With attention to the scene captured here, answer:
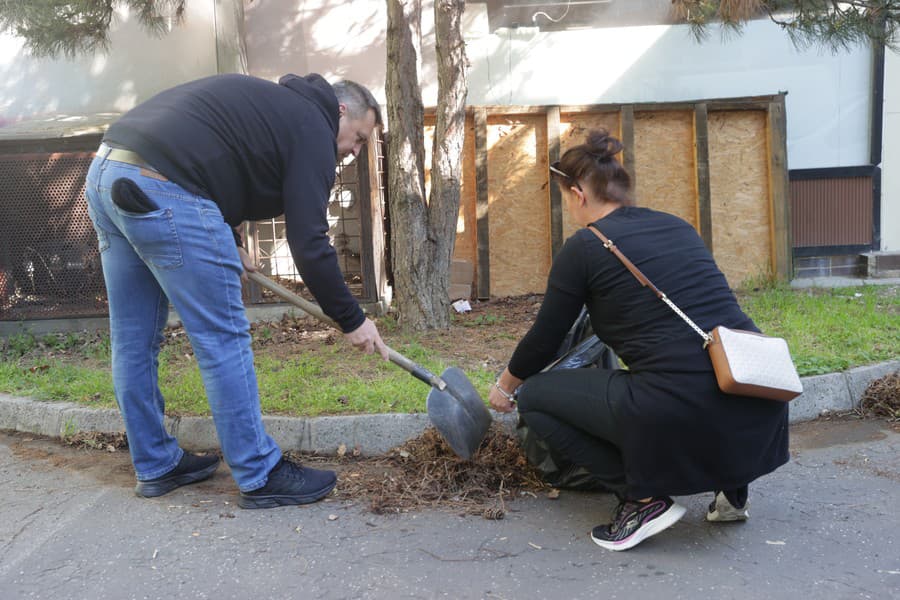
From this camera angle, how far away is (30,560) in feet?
8.73

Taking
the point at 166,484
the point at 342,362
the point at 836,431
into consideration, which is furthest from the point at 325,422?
the point at 836,431

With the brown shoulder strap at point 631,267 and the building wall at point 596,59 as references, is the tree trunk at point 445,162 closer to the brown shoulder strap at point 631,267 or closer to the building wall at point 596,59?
the building wall at point 596,59

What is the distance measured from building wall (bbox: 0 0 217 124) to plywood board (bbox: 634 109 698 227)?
411 cm

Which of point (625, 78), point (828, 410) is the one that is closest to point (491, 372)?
point (828, 410)

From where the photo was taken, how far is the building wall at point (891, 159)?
7594 millimetres

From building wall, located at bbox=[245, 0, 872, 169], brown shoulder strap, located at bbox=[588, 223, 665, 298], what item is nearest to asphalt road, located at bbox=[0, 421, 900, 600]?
brown shoulder strap, located at bbox=[588, 223, 665, 298]

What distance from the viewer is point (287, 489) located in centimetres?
308

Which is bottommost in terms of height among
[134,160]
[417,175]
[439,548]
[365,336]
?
[439,548]

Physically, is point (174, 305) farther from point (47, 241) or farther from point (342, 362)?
point (47, 241)

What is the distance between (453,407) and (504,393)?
0.25m

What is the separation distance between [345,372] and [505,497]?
1651mm

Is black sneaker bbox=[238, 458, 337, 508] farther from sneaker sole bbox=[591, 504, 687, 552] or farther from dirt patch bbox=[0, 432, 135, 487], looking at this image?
sneaker sole bbox=[591, 504, 687, 552]

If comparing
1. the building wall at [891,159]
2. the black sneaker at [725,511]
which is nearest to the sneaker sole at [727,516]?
the black sneaker at [725,511]

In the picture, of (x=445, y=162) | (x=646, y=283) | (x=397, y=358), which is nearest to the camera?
(x=646, y=283)
